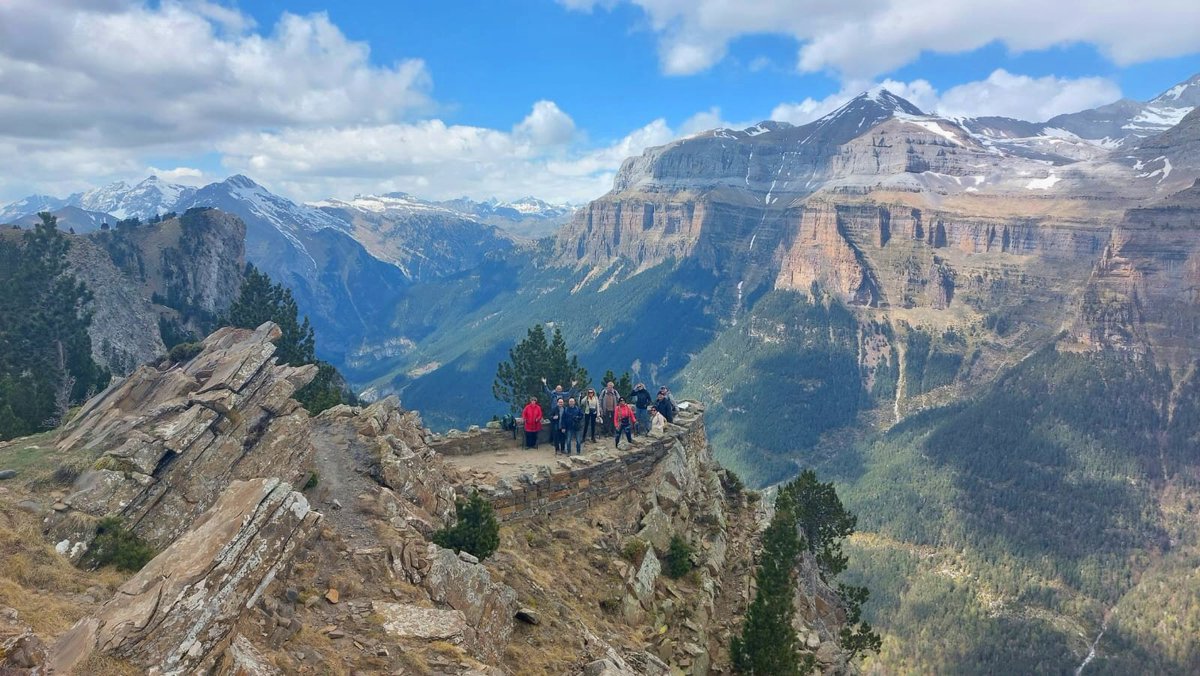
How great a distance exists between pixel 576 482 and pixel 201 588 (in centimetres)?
1803

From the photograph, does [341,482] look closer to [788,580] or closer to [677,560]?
[677,560]

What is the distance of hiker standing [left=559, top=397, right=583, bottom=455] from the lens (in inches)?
1385

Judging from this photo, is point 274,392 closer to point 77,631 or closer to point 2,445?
point 2,445

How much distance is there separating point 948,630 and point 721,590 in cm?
13548

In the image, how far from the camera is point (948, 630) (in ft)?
435

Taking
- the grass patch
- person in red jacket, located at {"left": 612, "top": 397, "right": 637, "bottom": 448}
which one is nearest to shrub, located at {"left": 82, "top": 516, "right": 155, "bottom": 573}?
the grass patch

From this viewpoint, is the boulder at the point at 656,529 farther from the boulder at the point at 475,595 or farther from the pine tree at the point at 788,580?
the boulder at the point at 475,595

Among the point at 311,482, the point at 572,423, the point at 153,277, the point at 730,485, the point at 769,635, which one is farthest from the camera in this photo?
the point at 153,277

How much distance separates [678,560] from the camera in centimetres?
2752

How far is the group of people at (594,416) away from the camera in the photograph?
35.3 metres

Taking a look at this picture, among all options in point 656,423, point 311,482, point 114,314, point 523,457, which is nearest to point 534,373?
point 523,457

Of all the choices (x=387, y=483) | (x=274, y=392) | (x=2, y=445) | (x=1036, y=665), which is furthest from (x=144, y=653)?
(x=1036, y=665)

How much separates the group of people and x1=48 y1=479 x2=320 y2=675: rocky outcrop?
742 inches

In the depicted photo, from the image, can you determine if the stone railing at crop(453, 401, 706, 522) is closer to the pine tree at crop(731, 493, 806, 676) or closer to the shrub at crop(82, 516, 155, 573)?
the pine tree at crop(731, 493, 806, 676)
